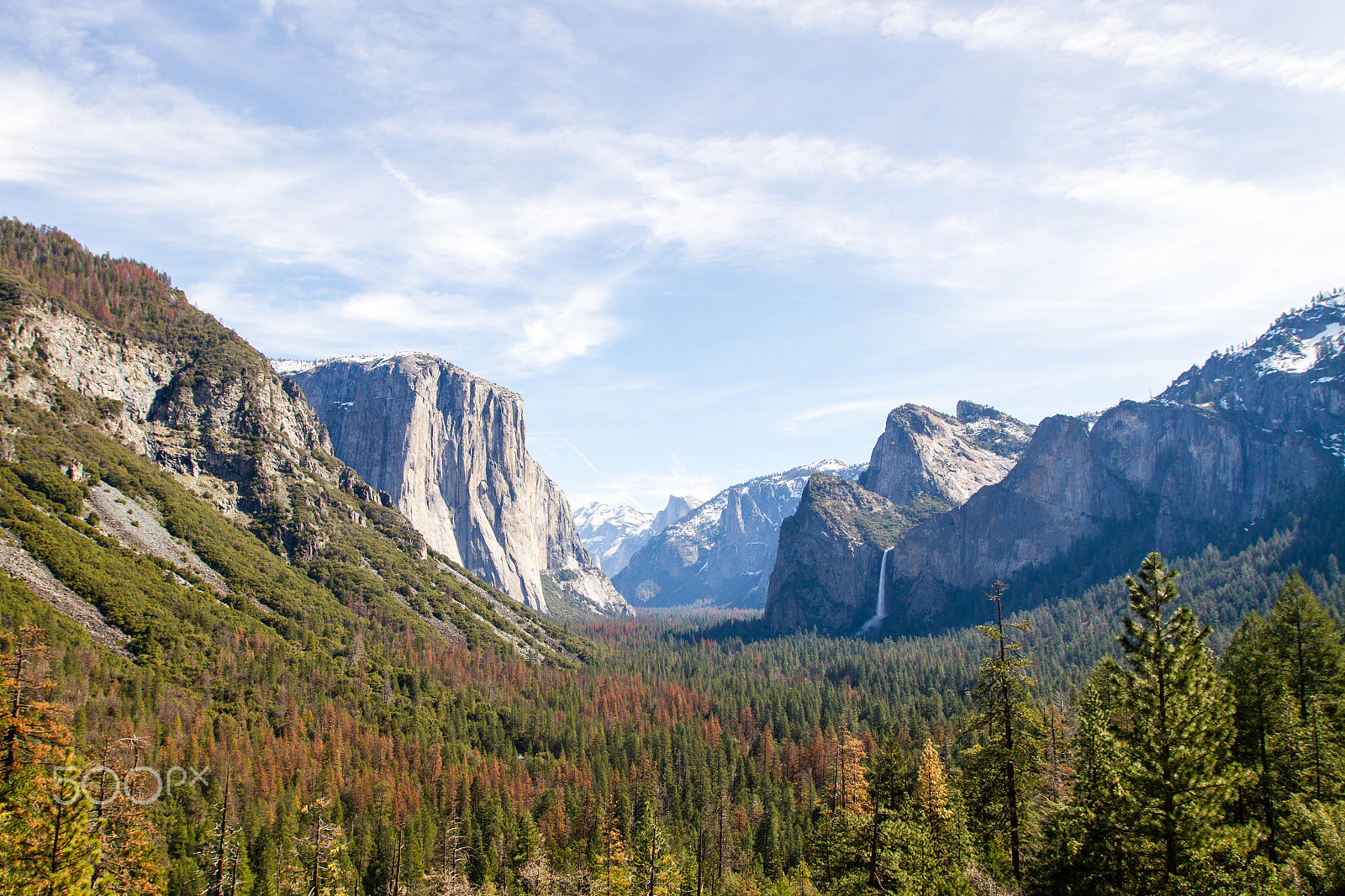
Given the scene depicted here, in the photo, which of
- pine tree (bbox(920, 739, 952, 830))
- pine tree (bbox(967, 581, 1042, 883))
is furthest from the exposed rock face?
pine tree (bbox(967, 581, 1042, 883))

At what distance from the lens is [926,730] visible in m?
106

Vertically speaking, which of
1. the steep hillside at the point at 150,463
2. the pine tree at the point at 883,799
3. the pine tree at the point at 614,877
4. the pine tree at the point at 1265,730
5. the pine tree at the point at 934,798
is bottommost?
the pine tree at the point at 614,877

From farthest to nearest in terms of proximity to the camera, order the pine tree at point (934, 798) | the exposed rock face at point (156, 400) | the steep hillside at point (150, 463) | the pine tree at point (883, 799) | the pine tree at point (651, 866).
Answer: the exposed rock face at point (156, 400) < the steep hillside at point (150, 463) < the pine tree at point (934, 798) < the pine tree at point (651, 866) < the pine tree at point (883, 799)

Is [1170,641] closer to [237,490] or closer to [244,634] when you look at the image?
[244,634]

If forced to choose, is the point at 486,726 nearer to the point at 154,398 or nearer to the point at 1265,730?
the point at 1265,730

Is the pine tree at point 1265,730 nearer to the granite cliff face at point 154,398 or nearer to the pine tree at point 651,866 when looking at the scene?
the pine tree at point 651,866

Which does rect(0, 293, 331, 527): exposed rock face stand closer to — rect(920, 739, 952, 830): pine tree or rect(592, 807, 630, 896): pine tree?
rect(592, 807, 630, 896): pine tree

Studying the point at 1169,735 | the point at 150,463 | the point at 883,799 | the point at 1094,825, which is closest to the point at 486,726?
the point at 883,799

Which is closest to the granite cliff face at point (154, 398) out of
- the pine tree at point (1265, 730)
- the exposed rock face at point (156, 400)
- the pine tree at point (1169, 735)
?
the exposed rock face at point (156, 400)

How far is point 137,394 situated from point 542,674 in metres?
130

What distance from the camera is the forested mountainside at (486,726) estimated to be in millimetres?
28453

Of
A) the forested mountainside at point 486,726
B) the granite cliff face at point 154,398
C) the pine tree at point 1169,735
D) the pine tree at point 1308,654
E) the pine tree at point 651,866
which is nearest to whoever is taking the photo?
the pine tree at point 1169,735

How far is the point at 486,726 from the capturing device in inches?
4983

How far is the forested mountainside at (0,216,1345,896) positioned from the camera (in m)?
28.5
